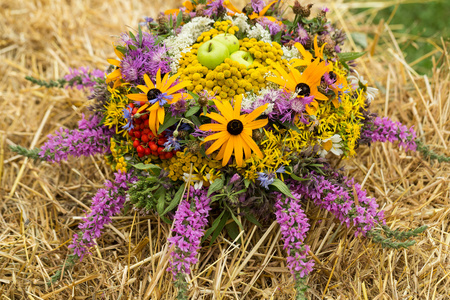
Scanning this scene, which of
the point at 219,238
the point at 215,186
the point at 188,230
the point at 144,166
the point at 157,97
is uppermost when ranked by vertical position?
the point at 157,97

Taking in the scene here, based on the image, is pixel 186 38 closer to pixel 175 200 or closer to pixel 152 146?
pixel 152 146

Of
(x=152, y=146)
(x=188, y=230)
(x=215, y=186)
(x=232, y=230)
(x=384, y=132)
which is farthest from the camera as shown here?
(x=384, y=132)

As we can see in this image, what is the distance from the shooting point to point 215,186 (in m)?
2.11

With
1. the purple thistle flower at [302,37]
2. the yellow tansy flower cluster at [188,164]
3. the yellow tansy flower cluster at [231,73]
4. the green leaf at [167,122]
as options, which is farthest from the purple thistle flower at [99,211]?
the purple thistle flower at [302,37]

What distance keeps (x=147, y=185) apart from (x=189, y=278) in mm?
653

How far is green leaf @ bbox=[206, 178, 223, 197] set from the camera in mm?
2088

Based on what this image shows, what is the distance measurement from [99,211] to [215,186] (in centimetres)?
73

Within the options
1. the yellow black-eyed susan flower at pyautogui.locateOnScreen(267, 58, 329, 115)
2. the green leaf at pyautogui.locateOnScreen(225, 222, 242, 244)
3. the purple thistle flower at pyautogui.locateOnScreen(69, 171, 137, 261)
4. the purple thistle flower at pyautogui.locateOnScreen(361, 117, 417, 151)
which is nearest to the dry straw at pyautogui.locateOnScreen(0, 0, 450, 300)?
the green leaf at pyautogui.locateOnScreen(225, 222, 242, 244)

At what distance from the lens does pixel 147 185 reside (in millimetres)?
2217

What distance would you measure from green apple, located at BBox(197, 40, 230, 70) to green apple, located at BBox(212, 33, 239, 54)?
0.07 m

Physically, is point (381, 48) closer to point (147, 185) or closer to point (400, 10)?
point (400, 10)

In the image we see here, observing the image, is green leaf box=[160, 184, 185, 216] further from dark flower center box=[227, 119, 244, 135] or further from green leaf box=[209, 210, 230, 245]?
dark flower center box=[227, 119, 244, 135]

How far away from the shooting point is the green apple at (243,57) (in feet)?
7.82

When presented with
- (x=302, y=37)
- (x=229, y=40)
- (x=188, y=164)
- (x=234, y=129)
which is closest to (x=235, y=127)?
(x=234, y=129)
